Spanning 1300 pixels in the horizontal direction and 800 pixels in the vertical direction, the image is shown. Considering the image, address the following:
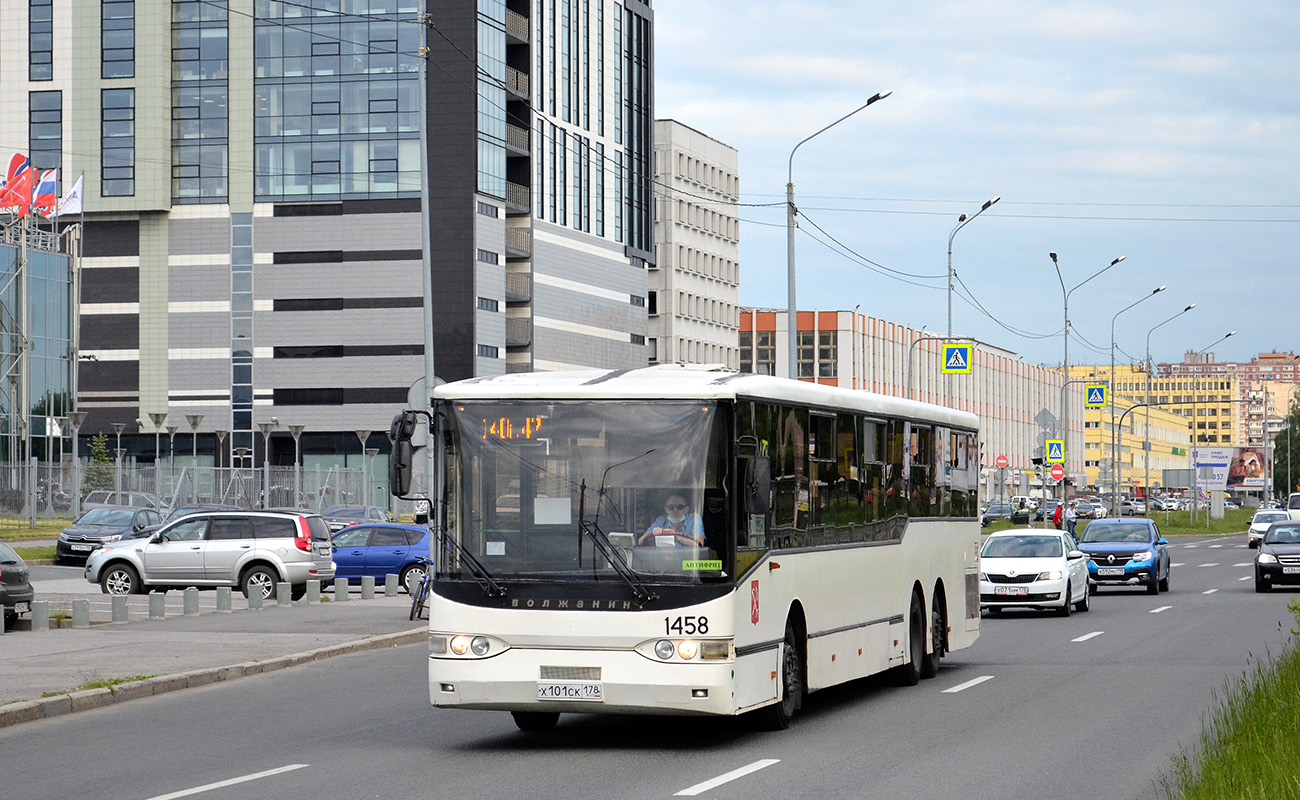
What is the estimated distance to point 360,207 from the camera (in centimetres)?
9294

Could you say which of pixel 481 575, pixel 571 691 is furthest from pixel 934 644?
pixel 481 575

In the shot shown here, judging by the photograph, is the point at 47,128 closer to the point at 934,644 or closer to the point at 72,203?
the point at 72,203

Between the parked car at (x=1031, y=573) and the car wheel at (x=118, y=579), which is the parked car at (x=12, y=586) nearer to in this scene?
the car wheel at (x=118, y=579)

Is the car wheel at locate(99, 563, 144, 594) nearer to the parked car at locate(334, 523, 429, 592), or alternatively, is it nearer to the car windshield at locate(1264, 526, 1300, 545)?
the parked car at locate(334, 523, 429, 592)

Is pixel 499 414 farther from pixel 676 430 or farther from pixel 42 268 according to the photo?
pixel 42 268

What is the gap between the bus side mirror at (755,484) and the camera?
12305 millimetres

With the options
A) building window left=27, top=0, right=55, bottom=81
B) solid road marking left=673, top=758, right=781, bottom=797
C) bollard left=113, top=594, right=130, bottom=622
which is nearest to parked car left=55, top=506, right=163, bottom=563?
bollard left=113, top=594, right=130, bottom=622

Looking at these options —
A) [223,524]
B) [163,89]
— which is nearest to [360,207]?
[163,89]

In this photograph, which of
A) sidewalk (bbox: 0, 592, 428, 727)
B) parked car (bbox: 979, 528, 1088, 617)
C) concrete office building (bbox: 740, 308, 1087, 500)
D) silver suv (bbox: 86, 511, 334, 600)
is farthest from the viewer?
concrete office building (bbox: 740, 308, 1087, 500)

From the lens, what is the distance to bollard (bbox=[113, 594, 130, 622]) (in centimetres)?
2552

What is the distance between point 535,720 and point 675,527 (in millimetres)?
2366

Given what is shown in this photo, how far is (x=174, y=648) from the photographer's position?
70.0ft

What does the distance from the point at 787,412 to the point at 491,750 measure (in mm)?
3523

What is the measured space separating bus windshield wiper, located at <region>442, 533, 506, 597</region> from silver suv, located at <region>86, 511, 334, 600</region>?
2059cm
